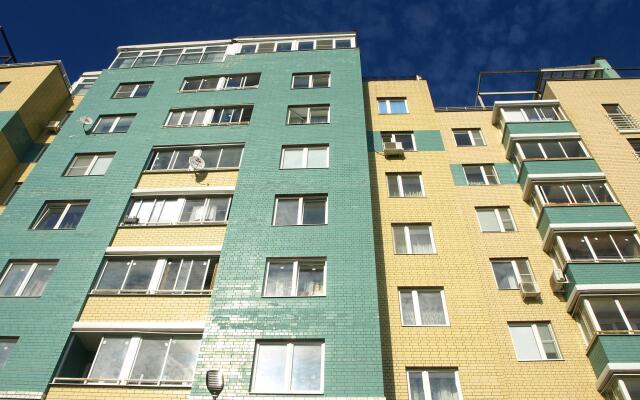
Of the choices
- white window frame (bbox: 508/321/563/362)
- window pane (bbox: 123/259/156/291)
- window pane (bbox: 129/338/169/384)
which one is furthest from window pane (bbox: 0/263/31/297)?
white window frame (bbox: 508/321/563/362)

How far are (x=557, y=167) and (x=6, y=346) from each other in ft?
78.4

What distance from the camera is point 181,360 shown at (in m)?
15.8

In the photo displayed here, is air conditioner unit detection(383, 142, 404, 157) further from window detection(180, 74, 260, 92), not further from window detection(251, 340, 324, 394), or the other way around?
window detection(251, 340, 324, 394)

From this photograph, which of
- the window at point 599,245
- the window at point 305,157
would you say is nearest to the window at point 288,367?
the window at point 305,157

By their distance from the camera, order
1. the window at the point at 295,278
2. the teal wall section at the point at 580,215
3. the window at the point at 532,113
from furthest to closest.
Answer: the window at the point at 532,113
the teal wall section at the point at 580,215
the window at the point at 295,278

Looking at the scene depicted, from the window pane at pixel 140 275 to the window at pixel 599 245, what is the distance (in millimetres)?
16412

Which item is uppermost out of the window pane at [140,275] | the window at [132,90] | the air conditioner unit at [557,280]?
the window at [132,90]

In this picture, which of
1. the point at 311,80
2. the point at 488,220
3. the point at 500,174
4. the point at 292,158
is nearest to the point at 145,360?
the point at 292,158

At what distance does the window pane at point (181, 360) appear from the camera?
604 inches

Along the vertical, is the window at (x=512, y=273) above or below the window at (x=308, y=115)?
below

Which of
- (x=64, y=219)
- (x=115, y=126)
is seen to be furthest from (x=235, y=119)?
(x=64, y=219)

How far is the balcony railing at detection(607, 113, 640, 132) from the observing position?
2566 cm

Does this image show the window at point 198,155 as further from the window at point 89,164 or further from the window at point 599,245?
the window at point 599,245

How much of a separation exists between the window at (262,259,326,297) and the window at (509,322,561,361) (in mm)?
7624
